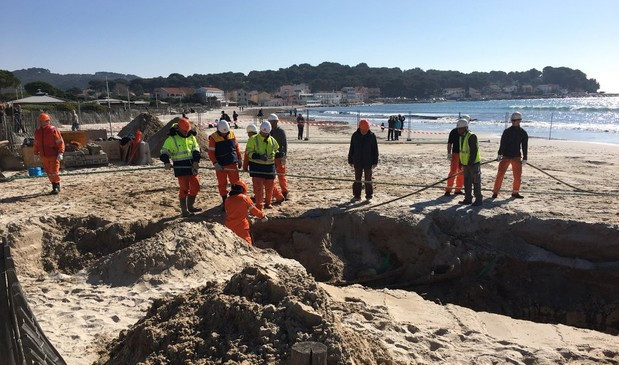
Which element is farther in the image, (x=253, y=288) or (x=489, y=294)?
(x=489, y=294)

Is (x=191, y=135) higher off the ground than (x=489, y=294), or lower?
higher

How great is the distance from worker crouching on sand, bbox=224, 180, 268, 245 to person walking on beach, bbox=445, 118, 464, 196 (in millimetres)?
4302

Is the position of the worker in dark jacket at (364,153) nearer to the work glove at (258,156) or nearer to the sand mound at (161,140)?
the work glove at (258,156)

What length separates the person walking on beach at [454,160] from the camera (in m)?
9.43

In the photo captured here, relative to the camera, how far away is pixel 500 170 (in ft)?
30.5

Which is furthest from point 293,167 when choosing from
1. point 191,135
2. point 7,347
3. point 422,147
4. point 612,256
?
point 7,347

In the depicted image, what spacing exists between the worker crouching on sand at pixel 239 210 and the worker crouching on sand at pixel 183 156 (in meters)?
1.61

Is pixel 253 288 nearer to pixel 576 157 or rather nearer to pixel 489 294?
pixel 489 294

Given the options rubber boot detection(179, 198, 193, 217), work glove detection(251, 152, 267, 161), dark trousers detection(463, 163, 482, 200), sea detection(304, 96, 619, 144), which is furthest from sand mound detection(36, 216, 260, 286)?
sea detection(304, 96, 619, 144)

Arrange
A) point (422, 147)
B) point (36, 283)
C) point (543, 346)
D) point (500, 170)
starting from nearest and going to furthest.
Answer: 1. point (543, 346)
2. point (36, 283)
3. point (500, 170)
4. point (422, 147)

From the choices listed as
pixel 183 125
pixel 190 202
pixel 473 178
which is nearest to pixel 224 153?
pixel 183 125

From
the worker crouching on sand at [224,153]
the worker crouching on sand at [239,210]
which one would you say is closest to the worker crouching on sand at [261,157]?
the worker crouching on sand at [224,153]

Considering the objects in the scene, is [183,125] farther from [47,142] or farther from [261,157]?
[47,142]

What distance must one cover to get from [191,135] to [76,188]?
3.85 m
